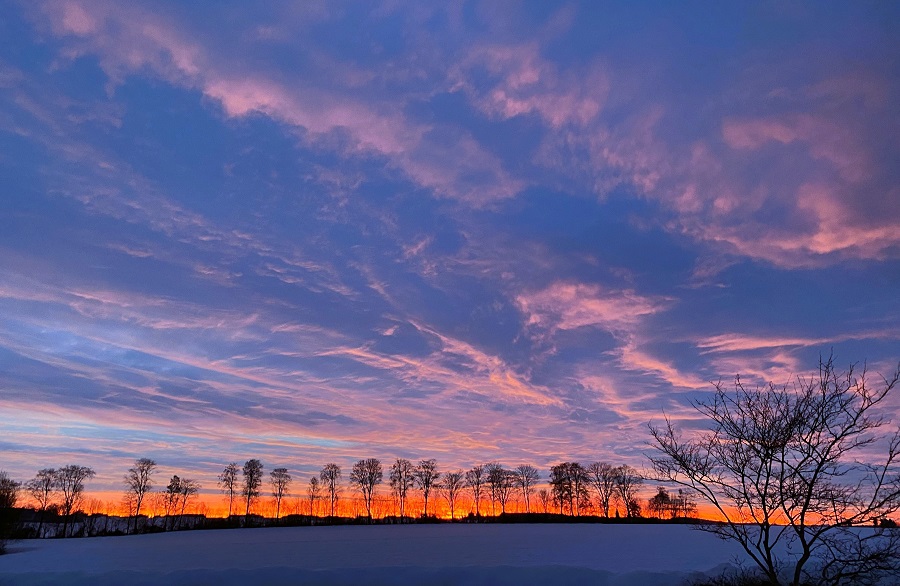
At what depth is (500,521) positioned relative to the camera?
344 ft

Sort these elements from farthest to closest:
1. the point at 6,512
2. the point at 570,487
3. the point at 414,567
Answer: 1. the point at 570,487
2. the point at 6,512
3. the point at 414,567

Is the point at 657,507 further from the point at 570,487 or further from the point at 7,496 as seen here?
the point at 7,496

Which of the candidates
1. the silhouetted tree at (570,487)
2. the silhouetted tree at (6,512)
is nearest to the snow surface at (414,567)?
the silhouetted tree at (6,512)

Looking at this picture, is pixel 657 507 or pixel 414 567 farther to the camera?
pixel 657 507

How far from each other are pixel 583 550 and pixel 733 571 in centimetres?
1277

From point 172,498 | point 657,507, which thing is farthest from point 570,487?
point 172,498

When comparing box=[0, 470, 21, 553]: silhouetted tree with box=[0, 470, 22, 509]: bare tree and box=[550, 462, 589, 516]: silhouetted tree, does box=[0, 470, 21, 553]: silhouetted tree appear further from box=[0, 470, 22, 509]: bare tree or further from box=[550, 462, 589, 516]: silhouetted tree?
box=[550, 462, 589, 516]: silhouetted tree

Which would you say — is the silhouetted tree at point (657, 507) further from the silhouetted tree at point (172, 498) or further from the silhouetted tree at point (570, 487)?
the silhouetted tree at point (172, 498)

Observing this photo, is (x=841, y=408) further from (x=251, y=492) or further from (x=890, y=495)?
(x=251, y=492)

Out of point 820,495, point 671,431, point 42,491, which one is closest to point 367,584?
point 671,431

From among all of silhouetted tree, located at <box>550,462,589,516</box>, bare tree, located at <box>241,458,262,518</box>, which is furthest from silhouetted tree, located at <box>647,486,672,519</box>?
bare tree, located at <box>241,458,262,518</box>

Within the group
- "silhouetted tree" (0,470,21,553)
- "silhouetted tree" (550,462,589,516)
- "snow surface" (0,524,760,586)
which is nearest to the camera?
"snow surface" (0,524,760,586)

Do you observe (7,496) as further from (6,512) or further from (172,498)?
(172,498)

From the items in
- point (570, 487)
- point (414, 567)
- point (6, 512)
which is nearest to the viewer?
point (414, 567)
